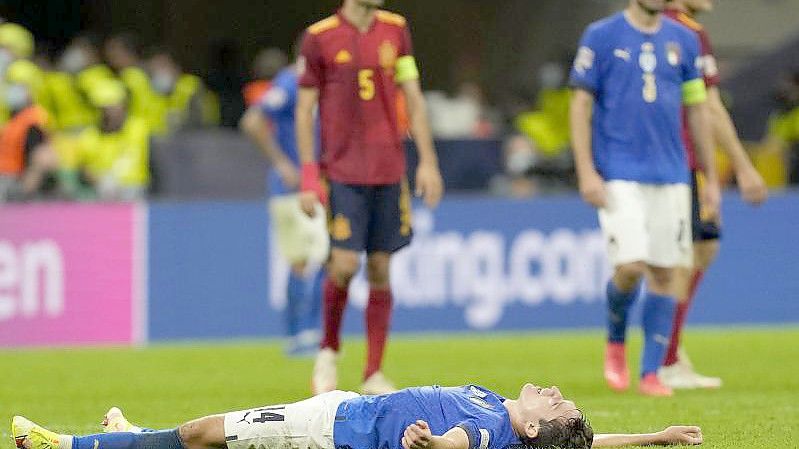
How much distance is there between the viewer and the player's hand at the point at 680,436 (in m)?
→ 8.03

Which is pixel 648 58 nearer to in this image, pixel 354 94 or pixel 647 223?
pixel 647 223

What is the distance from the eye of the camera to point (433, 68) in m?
26.9

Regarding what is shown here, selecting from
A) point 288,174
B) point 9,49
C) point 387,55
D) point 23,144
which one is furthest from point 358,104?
point 9,49

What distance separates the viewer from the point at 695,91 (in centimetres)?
1158

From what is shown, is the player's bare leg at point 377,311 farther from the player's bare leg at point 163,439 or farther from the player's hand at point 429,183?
the player's bare leg at point 163,439

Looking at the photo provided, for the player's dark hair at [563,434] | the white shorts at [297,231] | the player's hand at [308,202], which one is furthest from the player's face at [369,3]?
the player's dark hair at [563,434]

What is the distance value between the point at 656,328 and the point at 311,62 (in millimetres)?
2473

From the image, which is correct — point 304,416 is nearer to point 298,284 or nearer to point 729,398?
point 729,398

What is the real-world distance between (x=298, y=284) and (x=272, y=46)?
11.1 metres

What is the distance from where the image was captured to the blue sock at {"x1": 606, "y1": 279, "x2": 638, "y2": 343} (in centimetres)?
1159

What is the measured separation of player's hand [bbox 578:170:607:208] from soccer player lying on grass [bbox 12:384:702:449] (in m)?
3.49

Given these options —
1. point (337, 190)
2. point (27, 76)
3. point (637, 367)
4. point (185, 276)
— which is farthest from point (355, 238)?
point (27, 76)

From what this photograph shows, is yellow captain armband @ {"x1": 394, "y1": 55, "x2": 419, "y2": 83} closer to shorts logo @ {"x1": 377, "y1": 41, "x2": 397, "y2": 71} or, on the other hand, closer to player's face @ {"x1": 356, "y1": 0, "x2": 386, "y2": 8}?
shorts logo @ {"x1": 377, "y1": 41, "x2": 397, "y2": 71}

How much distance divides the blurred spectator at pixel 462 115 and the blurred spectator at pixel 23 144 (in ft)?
18.0
